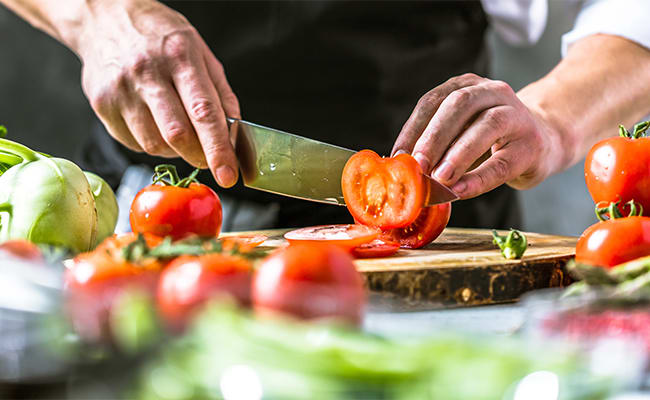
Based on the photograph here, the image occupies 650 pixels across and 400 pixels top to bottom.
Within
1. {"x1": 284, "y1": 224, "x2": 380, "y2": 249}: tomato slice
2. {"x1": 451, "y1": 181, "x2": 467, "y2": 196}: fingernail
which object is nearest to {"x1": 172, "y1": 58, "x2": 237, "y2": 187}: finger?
{"x1": 284, "y1": 224, "x2": 380, "y2": 249}: tomato slice

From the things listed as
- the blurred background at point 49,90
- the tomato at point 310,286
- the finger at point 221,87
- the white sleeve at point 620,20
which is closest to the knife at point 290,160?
the finger at point 221,87

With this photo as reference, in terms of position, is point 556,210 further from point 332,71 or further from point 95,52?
point 95,52

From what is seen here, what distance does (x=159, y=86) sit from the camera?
159cm

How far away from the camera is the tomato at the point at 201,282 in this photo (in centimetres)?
72

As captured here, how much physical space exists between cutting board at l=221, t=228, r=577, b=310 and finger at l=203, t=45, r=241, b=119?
0.62 meters

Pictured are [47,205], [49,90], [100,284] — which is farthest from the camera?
[49,90]

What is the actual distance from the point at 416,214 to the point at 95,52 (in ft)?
3.01

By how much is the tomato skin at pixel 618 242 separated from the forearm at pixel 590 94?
2.04ft

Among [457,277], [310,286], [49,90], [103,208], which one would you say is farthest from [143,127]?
[49,90]

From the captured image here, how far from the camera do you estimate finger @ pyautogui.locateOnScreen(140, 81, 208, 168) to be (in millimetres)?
1571

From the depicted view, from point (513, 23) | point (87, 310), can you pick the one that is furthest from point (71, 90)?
point (87, 310)

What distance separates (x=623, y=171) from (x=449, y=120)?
35 centimetres

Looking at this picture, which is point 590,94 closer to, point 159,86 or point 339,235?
point 339,235

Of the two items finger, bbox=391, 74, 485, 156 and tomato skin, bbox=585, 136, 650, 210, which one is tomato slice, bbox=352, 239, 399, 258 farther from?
tomato skin, bbox=585, 136, 650, 210
